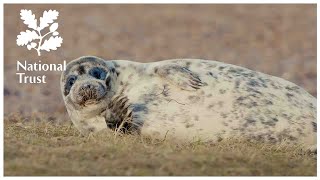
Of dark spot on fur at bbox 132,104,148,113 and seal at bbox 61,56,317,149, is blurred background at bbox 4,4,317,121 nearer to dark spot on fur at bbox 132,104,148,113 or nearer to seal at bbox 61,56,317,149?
seal at bbox 61,56,317,149

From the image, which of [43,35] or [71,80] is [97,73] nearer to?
[71,80]

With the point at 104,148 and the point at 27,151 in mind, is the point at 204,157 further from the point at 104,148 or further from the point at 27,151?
the point at 27,151

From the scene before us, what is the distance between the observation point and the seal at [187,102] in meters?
8.61

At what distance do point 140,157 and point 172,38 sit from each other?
9357 mm

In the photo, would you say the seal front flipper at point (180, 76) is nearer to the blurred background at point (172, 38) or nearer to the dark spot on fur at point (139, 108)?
the dark spot on fur at point (139, 108)

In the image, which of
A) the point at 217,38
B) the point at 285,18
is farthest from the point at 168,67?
the point at 285,18

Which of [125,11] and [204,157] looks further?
[125,11]

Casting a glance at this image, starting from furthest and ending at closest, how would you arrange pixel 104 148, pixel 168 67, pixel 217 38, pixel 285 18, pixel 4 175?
pixel 285 18 → pixel 217 38 → pixel 168 67 → pixel 104 148 → pixel 4 175

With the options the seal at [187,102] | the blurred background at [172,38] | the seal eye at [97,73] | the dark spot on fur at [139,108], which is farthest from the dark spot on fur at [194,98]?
the blurred background at [172,38]

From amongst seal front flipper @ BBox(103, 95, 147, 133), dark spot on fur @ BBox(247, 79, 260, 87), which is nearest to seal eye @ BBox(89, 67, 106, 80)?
seal front flipper @ BBox(103, 95, 147, 133)

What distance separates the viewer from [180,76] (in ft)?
29.1

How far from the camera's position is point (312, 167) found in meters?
7.84

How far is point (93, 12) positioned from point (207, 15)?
83.2 inches

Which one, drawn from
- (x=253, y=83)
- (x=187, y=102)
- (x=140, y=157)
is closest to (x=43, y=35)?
(x=187, y=102)
